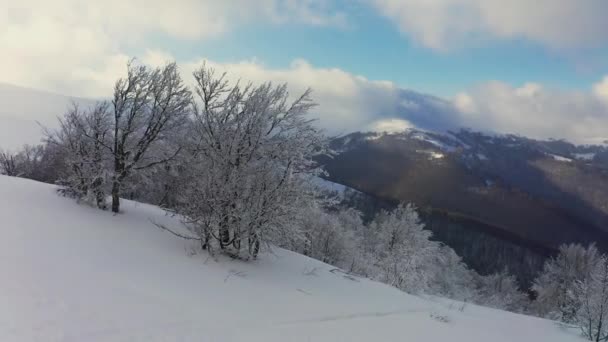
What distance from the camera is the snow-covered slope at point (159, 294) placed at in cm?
773

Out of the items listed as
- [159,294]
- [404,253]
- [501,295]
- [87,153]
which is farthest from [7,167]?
[501,295]

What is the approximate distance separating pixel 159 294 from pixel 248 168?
24.0 ft

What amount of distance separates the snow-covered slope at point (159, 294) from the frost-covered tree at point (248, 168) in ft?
4.27

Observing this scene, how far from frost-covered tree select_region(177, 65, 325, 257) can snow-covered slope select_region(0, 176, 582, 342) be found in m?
1.30

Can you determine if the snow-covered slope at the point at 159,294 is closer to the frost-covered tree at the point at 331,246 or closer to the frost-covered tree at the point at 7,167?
the frost-covered tree at the point at 331,246

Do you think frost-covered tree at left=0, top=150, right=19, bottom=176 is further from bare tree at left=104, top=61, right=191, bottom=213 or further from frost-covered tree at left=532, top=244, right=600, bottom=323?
frost-covered tree at left=532, top=244, right=600, bottom=323

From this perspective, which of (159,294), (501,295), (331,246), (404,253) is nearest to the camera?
(159,294)

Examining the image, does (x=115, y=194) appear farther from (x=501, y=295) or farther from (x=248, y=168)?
(x=501, y=295)

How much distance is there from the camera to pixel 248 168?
53.2 feet

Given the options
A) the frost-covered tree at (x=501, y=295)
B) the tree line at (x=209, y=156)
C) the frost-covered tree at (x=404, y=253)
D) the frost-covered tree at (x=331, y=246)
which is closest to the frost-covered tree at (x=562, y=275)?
the frost-covered tree at (x=501, y=295)

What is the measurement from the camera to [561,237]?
137 metres

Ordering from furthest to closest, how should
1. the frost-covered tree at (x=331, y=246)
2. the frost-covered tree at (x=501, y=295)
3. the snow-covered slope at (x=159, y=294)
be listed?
the frost-covered tree at (x=501, y=295), the frost-covered tree at (x=331, y=246), the snow-covered slope at (x=159, y=294)

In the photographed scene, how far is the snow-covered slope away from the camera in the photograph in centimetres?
773

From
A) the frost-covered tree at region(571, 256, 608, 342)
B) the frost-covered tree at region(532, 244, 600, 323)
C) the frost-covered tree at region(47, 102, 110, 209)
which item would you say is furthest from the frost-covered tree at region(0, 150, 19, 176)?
the frost-covered tree at region(532, 244, 600, 323)
